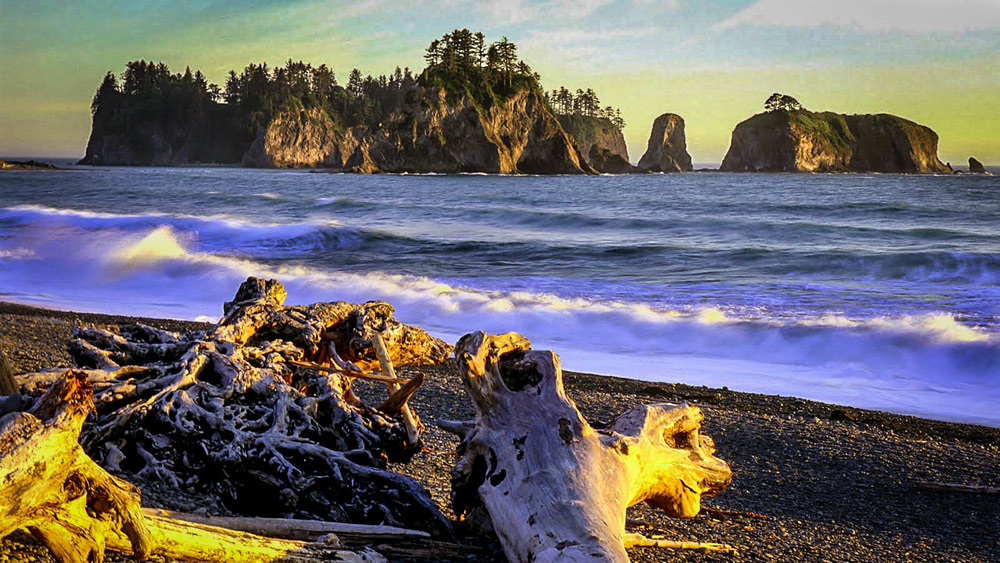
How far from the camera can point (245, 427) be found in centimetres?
291

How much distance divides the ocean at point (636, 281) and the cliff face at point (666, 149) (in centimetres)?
10409

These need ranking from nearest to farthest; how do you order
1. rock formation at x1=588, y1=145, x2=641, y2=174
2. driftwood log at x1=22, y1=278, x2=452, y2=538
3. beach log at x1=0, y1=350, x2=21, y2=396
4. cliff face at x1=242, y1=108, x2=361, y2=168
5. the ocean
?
beach log at x1=0, y1=350, x2=21, y2=396 → driftwood log at x1=22, y1=278, x2=452, y2=538 → the ocean → rock formation at x1=588, y1=145, x2=641, y2=174 → cliff face at x1=242, y1=108, x2=361, y2=168

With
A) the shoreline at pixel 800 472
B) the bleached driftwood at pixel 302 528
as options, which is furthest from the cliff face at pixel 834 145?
the bleached driftwood at pixel 302 528

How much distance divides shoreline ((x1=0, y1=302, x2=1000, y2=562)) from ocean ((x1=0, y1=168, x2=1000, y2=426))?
970mm

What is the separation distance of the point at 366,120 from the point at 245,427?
11558 centimetres

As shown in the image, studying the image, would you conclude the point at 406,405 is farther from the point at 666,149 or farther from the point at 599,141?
the point at 666,149

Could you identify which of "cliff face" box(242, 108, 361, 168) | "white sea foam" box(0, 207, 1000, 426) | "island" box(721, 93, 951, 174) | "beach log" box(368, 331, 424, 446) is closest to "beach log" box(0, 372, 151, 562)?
"beach log" box(368, 331, 424, 446)

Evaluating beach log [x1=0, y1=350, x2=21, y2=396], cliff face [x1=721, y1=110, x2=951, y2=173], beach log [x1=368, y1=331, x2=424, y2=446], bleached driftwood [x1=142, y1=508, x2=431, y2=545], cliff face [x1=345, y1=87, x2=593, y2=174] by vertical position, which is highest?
cliff face [x1=721, y1=110, x2=951, y2=173]

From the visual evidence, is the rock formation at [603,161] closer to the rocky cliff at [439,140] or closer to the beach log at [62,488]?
the rocky cliff at [439,140]

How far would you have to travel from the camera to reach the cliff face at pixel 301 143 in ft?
347

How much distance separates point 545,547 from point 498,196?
37551 mm

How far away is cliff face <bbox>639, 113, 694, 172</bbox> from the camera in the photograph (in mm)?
129750

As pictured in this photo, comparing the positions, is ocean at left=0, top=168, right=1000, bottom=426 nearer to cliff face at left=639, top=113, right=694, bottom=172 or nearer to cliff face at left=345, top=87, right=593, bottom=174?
cliff face at left=345, top=87, right=593, bottom=174

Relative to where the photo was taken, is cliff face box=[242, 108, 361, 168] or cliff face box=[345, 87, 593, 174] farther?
cliff face box=[242, 108, 361, 168]
